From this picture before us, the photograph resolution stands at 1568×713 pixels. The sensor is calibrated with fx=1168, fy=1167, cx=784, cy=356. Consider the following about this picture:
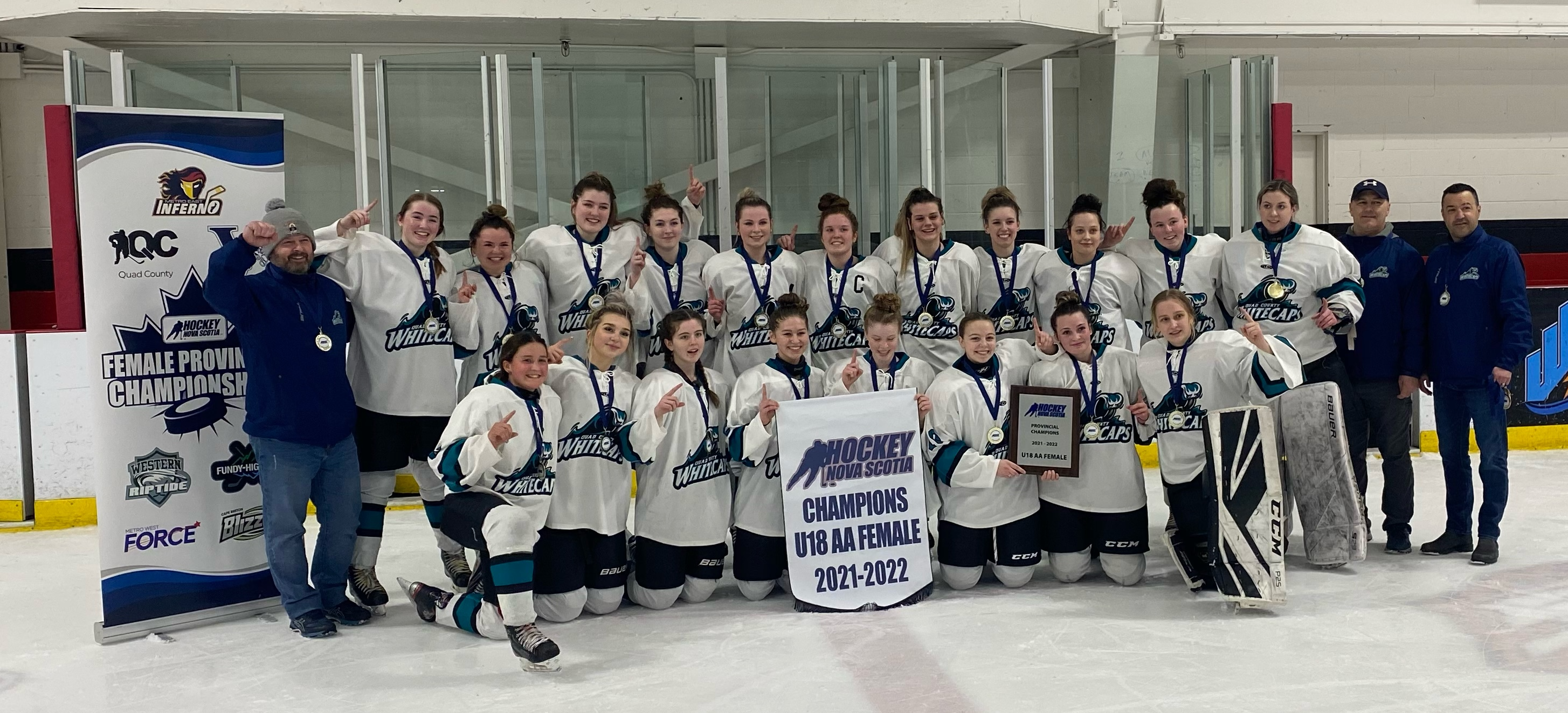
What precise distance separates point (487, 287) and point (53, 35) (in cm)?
520

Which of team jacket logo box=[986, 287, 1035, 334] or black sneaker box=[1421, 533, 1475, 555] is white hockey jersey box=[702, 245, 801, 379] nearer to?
team jacket logo box=[986, 287, 1035, 334]

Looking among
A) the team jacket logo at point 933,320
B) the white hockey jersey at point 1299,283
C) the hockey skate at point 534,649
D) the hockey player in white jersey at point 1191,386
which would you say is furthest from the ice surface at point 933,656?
the team jacket logo at point 933,320

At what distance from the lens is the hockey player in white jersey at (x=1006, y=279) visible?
4.73 metres

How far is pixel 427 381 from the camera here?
4.11 meters

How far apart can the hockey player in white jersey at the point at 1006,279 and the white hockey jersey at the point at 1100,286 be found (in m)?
0.04

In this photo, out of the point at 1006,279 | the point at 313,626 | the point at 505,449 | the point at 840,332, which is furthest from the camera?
the point at 1006,279

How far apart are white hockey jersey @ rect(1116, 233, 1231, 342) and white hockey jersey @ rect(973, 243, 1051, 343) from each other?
40 centimetres

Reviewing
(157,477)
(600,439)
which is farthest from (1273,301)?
(157,477)

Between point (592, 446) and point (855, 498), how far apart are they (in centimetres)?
92

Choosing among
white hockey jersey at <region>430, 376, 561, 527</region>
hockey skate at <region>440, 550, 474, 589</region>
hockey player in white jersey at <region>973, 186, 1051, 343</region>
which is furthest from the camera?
hockey player in white jersey at <region>973, 186, 1051, 343</region>

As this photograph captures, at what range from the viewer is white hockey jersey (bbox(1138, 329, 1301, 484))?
13.5 ft

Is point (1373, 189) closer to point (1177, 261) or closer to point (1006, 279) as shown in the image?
point (1177, 261)

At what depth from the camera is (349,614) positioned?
154 inches

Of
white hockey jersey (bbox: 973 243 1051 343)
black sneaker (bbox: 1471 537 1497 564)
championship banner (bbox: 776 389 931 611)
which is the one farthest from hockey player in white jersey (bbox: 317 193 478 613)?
black sneaker (bbox: 1471 537 1497 564)
